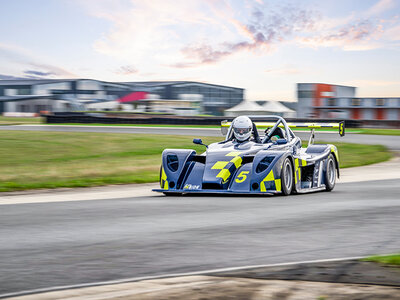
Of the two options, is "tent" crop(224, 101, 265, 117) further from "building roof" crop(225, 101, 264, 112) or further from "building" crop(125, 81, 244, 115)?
"building" crop(125, 81, 244, 115)

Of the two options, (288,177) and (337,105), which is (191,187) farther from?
(337,105)

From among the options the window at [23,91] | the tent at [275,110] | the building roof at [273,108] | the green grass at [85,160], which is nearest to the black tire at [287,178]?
the green grass at [85,160]

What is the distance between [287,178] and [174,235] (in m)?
5.15

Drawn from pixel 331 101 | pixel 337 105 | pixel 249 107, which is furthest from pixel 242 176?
→ pixel 249 107

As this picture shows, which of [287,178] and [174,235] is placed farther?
[287,178]

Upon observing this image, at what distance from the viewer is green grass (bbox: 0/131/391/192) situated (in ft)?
51.6

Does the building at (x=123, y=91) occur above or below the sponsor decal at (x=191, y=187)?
above

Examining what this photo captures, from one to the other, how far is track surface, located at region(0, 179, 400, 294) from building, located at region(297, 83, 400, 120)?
76571 mm

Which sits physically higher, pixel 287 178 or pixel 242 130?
pixel 242 130

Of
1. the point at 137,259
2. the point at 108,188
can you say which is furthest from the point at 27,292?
the point at 108,188

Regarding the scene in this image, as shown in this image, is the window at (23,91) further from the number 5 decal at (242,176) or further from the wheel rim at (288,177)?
the number 5 decal at (242,176)

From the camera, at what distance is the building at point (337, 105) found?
278ft

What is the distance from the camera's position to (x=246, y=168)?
1138 cm

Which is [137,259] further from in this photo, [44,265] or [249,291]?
[249,291]
